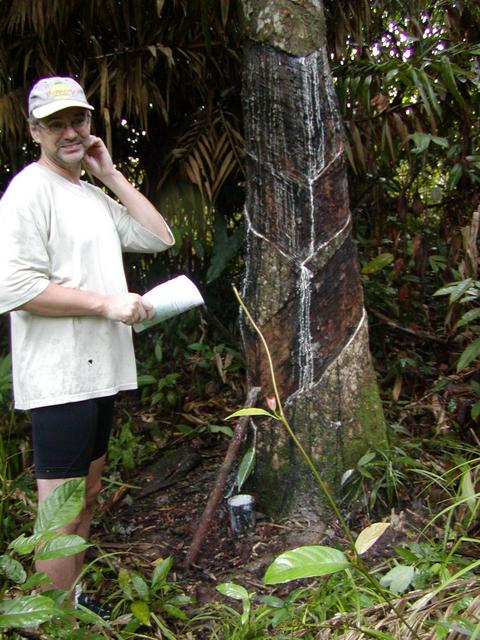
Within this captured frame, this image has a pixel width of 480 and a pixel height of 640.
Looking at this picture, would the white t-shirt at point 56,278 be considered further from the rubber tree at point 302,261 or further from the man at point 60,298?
the rubber tree at point 302,261

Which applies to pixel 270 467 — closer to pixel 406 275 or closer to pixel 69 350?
pixel 69 350

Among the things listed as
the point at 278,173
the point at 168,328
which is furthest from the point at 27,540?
the point at 168,328

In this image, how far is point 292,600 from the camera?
1914mm

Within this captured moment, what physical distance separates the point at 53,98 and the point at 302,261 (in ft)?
3.31

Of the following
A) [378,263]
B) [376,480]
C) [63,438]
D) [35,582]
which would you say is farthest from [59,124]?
[378,263]

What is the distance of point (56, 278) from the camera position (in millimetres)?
1936

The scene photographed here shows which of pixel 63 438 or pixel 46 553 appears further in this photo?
pixel 63 438

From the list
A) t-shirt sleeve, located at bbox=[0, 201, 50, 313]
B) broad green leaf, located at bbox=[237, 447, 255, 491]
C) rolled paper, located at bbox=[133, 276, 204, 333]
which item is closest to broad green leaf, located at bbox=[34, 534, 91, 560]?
t-shirt sleeve, located at bbox=[0, 201, 50, 313]

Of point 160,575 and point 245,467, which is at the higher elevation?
point 245,467

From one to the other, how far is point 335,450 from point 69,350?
1.06m

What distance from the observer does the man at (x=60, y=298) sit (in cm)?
184

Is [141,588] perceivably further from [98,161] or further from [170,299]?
[98,161]

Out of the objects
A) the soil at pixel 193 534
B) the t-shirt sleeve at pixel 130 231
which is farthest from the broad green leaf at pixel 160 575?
the t-shirt sleeve at pixel 130 231

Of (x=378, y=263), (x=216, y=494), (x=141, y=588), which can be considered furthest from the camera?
(x=378, y=263)
